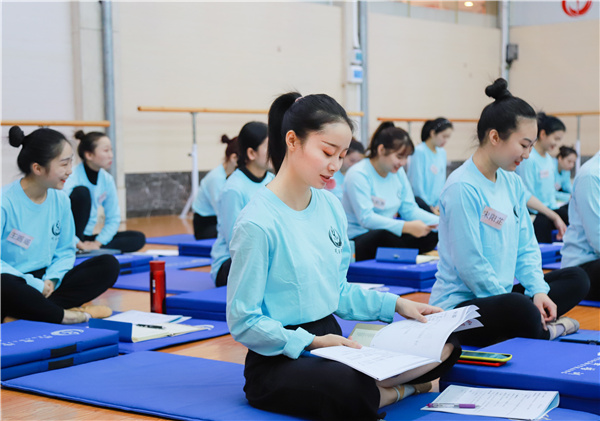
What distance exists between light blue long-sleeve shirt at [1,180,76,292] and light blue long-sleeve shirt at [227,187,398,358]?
1475mm

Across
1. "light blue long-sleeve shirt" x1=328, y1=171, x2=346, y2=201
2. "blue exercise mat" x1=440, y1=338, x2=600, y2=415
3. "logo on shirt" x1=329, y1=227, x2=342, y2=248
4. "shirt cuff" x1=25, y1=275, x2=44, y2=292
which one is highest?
"logo on shirt" x1=329, y1=227, x2=342, y2=248

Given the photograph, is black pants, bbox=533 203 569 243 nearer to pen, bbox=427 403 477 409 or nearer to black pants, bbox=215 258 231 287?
black pants, bbox=215 258 231 287

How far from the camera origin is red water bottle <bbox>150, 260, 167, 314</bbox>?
3.18m

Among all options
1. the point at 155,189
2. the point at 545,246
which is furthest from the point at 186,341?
the point at 155,189

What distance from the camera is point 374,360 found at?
5.67ft

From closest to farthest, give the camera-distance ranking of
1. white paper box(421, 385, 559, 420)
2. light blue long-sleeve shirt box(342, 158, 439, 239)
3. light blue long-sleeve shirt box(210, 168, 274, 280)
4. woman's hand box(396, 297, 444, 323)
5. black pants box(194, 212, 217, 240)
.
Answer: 1. white paper box(421, 385, 559, 420)
2. woman's hand box(396, 297, 444, 323)
3. light blue long-sleeve shirt box(210, 168, 274, 280)
4. light blue long-sleeve shirt box(342, 158, 439, 239)
5. black pants box(194, 212, 217, 240)

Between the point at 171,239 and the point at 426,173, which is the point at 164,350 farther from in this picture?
the point at 426,173

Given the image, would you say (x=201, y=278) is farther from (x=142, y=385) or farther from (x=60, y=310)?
(x=142, y=385)

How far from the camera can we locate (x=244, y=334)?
1763 millimetres

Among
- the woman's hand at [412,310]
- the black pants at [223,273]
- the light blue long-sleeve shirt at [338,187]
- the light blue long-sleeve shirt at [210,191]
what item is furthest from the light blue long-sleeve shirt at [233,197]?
the light blue long-sleeve shirt at [338,187]

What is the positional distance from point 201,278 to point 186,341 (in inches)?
48.1

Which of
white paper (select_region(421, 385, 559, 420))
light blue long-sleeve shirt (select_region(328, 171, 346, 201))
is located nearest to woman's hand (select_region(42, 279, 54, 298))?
white paper (select_region(421, 385, 559, 420))

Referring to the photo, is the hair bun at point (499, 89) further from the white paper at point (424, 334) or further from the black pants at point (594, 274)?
the black pants at point (594, 274)

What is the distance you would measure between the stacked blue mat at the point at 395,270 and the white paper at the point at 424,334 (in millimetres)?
1821
